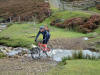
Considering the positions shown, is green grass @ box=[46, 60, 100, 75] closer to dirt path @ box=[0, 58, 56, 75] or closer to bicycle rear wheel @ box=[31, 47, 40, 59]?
dirt path @ box=[0, 58, 56, 75]

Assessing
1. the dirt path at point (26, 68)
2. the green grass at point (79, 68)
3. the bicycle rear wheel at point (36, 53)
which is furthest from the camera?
the bicycle rear wheel at point (36, 53)

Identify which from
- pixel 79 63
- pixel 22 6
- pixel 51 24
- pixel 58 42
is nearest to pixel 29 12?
pixel 22 6

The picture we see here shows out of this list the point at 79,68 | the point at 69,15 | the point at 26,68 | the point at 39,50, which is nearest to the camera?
the point at 79,68

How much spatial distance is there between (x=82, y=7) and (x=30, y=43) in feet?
85.5

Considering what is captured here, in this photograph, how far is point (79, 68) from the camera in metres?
14.9

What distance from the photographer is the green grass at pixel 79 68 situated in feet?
44.8

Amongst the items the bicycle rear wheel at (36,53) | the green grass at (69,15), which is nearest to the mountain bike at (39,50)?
the bicycle rear wheel at (36,53)

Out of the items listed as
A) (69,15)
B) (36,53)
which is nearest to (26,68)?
(36,53)

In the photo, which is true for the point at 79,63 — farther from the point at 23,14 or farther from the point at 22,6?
the point at 22,6

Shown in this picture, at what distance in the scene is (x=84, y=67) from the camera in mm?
15086

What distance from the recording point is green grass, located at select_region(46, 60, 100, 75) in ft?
44.8

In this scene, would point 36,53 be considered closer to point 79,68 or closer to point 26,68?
point 26,68

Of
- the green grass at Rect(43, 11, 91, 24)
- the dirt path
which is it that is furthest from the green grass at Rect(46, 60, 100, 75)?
the green grass at Rect(43, 11, 91, 24)

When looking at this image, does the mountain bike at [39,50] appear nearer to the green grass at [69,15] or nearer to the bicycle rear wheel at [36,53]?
the bicycle rear wheel at [36,53]
